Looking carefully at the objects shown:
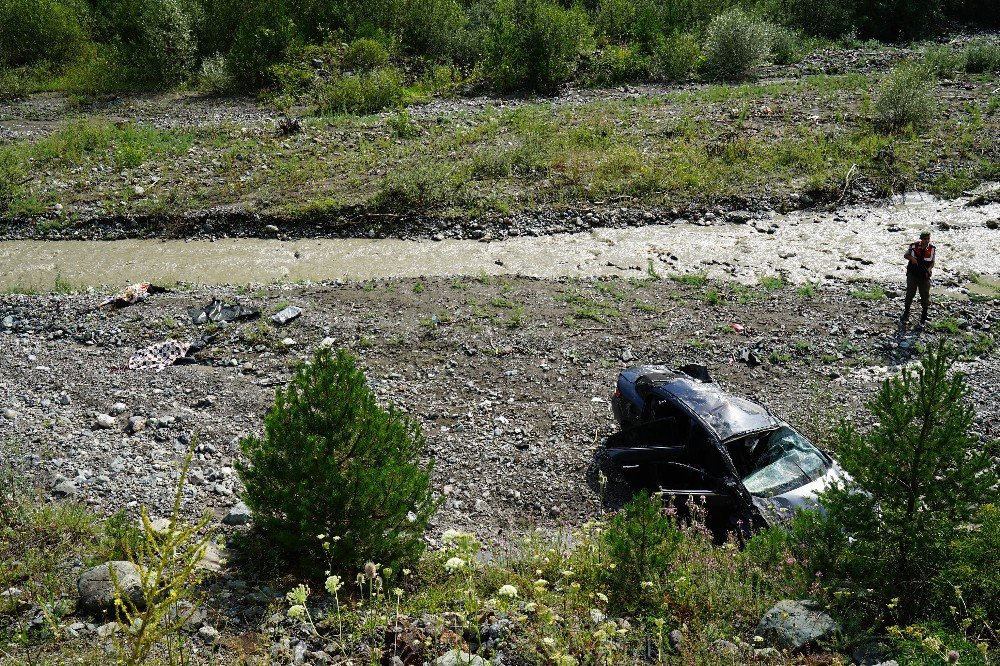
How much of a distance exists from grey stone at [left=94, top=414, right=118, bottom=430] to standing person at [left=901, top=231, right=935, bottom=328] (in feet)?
42.0

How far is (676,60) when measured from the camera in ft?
92.6

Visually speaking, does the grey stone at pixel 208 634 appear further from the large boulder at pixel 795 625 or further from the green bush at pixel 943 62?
the green bush at pixel 943 62

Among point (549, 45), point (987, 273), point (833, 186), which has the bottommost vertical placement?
point (987, 273)

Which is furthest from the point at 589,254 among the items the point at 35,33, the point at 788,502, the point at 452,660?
the point at 35,33

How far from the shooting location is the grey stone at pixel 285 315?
12.9 m

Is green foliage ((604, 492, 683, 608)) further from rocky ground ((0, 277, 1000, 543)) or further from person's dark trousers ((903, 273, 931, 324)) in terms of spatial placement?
person's dark trousers ((903, 273, 931, 324))

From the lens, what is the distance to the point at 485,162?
20750mm

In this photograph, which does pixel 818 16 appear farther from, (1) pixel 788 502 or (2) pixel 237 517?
(2) pixel 237 517

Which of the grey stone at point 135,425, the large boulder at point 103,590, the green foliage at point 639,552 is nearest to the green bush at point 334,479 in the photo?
the large boulder at point 103,590

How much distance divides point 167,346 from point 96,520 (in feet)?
18.3

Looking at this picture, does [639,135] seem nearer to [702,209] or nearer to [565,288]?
[702,209]

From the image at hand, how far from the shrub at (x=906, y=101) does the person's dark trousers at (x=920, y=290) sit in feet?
36.6

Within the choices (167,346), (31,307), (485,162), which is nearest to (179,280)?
(31,307)

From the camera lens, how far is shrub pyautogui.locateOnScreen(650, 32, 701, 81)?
2834cm
